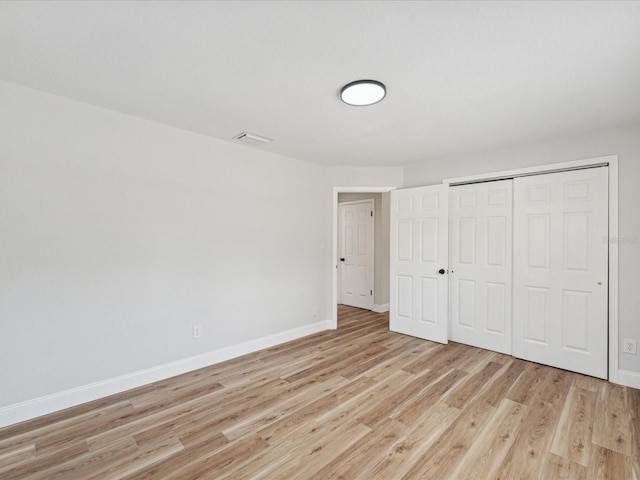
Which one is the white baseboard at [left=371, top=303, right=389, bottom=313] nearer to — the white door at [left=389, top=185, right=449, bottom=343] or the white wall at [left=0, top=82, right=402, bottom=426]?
the white door at [left=389, top=185, right=449, bottom=343]

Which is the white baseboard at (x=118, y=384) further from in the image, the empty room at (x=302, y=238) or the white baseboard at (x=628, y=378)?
the white baseboard at (x=628, y=378)

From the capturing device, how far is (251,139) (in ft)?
10.9

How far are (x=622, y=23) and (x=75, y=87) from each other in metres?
3.47

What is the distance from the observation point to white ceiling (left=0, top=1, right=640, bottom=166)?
4.93 feet

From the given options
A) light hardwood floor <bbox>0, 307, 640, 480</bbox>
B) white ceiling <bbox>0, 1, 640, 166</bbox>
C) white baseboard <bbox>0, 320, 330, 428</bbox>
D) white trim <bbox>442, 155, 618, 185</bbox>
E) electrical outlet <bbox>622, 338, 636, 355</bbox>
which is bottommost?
light hardwood floor <bbox>0, 307, 640, 480</bbox>

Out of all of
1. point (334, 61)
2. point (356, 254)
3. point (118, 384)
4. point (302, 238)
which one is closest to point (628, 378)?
point (302, 238)

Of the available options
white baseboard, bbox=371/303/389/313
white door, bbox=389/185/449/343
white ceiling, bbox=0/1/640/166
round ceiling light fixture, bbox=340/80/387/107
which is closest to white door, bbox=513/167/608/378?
white ceiling, bbox=0/1/640/166

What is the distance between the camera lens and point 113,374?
8.73 ft

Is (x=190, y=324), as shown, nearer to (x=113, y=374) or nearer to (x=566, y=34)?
(x=113, y=374)

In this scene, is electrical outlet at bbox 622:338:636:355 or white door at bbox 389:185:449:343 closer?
electrical outlet at bbox 622:338:636:355

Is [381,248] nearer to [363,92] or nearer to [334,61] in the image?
[363,92]

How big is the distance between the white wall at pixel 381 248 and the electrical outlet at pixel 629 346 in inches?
130

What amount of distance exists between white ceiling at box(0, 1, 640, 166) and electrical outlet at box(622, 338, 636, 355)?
2.06m

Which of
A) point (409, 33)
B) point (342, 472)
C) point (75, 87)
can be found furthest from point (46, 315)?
point (409, 33)
